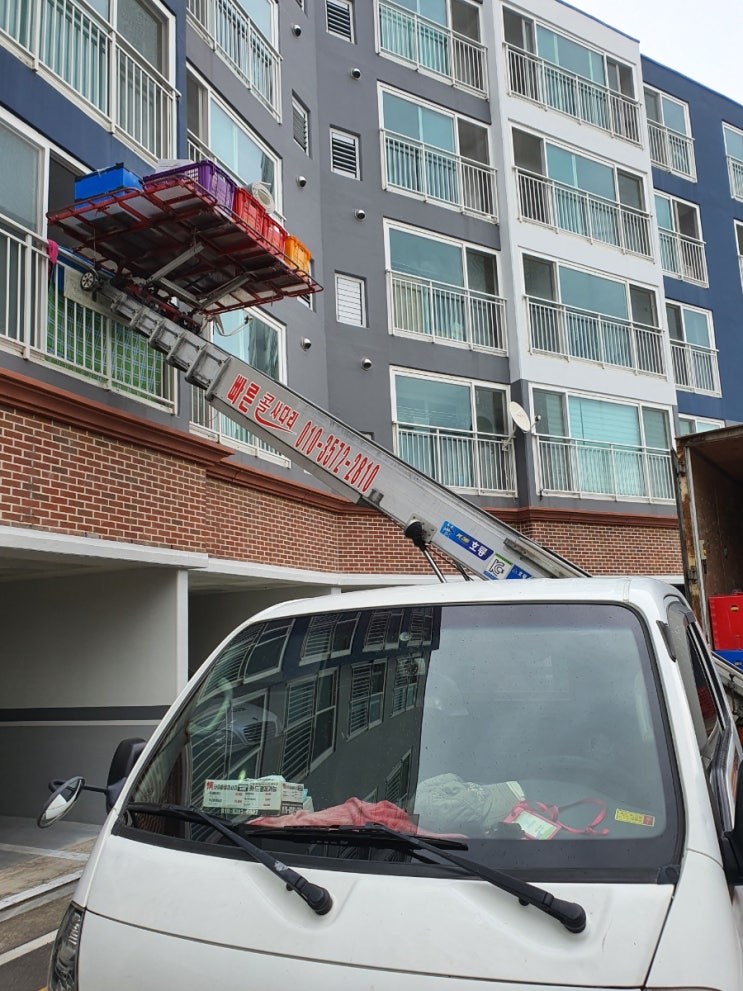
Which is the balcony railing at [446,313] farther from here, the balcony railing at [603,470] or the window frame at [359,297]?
the balcony railing at [603,470]

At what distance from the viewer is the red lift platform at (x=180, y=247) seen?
755cm

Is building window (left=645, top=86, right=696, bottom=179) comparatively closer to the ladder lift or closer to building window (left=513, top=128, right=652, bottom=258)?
building window (left=513, top=128, right=652, bottom=258)

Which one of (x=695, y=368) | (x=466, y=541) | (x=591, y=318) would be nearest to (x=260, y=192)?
(x=466, y=541)

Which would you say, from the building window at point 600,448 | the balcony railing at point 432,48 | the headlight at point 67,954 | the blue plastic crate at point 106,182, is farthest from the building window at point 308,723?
the balcony railing at point 432,48

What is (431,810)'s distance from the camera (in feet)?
7.69

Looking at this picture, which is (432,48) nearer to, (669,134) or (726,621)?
(669,134)

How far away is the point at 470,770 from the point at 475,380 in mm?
15086

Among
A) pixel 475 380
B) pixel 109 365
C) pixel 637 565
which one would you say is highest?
pixel 475 380

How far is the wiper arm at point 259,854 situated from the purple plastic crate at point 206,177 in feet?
20.1

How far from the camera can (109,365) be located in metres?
8.24

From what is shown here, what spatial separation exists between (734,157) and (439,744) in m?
26.3

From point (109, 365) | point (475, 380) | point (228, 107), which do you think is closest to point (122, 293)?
point (109, 365)

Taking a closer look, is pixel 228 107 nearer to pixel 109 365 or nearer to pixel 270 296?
pixel 270 296

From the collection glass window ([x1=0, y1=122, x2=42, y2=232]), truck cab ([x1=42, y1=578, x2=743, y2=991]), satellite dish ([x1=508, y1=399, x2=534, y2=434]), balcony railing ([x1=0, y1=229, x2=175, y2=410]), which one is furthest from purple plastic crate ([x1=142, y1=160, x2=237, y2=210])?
satellite dish ([x1=508, y1=399, x2=534, y2=434])
